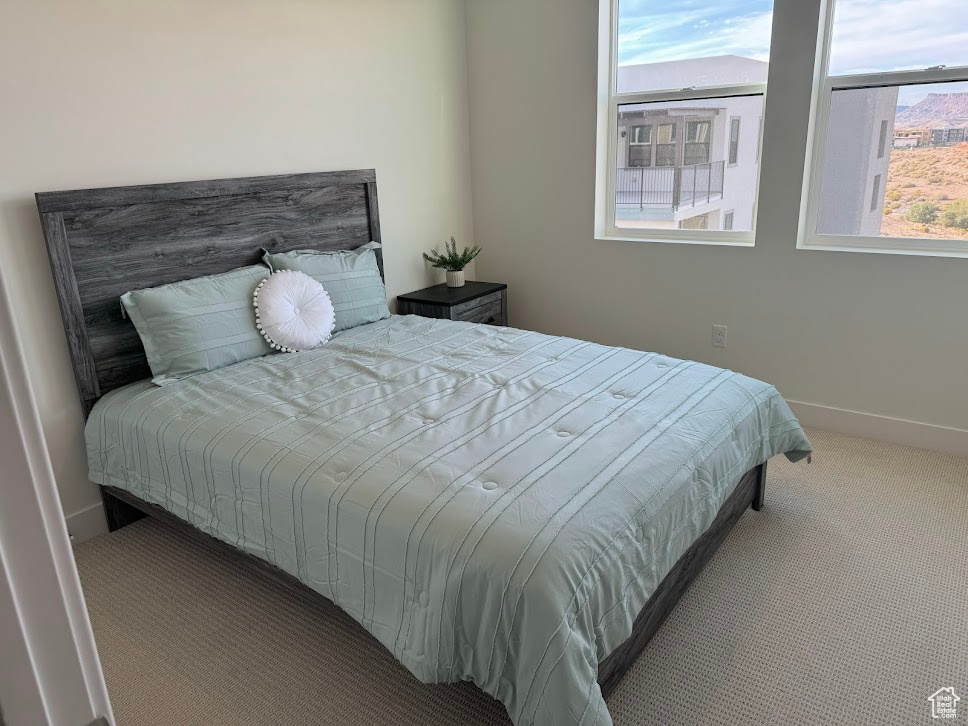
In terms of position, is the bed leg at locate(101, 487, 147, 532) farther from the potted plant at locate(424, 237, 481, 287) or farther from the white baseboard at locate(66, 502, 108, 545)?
the potted plant at locate(424, 237, 481, 287)

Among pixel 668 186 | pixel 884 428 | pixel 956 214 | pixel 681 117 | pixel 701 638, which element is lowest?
pixel 701 638

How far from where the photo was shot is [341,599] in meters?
1.78

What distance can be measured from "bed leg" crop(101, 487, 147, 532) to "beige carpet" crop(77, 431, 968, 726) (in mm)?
47

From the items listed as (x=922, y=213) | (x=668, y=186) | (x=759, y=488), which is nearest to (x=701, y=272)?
(x=668, y=186)

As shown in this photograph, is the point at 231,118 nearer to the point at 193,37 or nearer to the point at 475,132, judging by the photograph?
the point at 193,37

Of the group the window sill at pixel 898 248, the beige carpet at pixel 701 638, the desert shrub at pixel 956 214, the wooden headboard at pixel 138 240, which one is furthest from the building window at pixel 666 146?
the beige carpet at pixel 701 638

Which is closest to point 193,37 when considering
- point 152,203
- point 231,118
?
point 231,118

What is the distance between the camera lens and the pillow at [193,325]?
2.59 meters

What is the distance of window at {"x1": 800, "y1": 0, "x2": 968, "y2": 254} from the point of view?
2852 mm

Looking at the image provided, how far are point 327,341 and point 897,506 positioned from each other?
2.49 meters

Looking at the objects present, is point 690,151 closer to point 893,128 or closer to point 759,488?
point 893,128

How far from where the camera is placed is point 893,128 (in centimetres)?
300

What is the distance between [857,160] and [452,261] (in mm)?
2156

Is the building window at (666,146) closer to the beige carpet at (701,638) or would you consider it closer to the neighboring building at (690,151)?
the neighboring building at (690,151)
